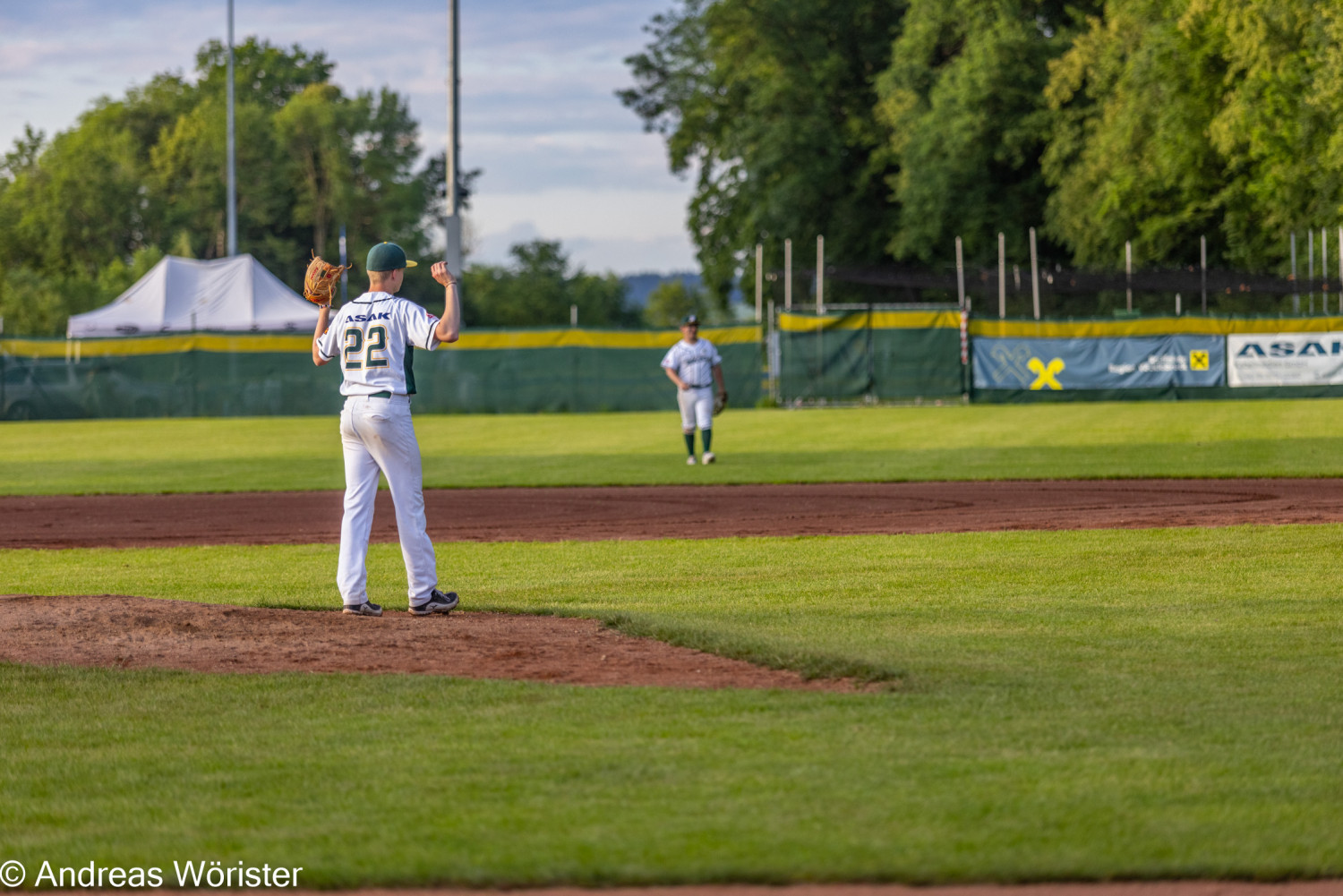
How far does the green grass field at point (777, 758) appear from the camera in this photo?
4.04 meters

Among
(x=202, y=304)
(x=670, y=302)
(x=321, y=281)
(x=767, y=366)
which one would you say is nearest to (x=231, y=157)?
(x=202, y=304)

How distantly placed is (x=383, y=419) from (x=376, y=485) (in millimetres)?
379

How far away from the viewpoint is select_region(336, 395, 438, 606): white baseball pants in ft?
26.1

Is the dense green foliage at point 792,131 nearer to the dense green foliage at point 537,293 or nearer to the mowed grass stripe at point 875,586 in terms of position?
the dense green foliage at point 537,293

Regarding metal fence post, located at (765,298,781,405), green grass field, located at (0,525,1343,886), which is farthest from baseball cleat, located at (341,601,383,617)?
metal fence post, located at (765,298,781,405)

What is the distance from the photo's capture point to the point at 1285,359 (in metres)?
33.2

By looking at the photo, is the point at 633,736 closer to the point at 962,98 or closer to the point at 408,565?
the point at 408,565

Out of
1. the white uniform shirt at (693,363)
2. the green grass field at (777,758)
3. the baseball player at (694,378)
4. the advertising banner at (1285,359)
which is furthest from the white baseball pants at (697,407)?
the advertising banner at (1285,359)

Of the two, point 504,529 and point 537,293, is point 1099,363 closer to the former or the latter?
point 504,529

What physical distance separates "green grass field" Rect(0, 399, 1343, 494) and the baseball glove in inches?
356

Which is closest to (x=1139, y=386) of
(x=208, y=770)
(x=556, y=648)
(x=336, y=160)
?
(x=556, y=648)

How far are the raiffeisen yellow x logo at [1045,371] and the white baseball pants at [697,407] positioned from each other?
16841 millimetres

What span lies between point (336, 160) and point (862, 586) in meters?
78.7

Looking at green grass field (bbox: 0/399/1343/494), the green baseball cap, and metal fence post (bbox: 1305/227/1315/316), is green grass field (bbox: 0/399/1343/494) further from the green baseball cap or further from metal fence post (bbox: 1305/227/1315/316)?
the green baseball cap
